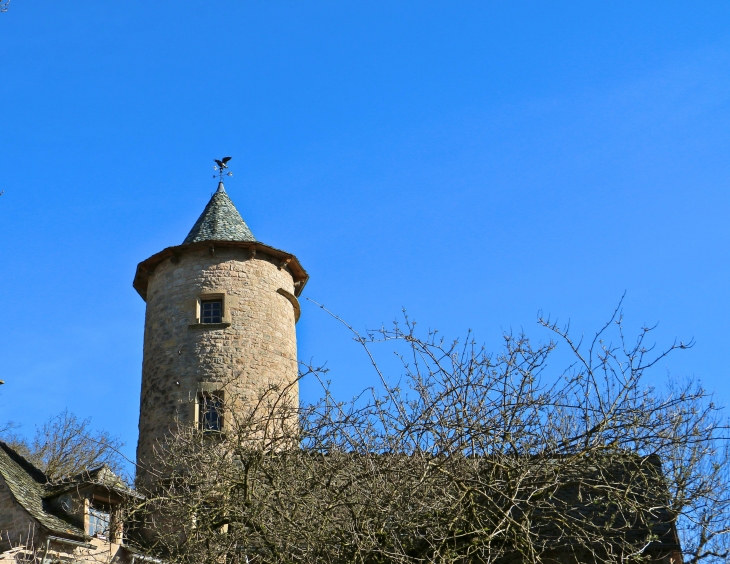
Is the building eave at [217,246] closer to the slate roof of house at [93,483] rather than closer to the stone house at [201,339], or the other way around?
the stone house at [201,339]

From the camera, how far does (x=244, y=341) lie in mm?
19594

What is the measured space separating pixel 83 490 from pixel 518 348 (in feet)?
34.2

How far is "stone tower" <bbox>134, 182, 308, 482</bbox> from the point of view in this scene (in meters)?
19.0

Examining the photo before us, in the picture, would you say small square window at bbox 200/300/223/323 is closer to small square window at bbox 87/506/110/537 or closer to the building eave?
the building eave

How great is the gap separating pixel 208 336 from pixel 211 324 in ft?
0.89

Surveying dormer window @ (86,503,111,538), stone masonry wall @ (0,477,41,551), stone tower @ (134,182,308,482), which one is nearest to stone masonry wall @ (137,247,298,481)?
stone tower @ (134,182,308,482)

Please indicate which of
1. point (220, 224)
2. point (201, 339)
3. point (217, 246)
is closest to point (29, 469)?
point (201, 339)

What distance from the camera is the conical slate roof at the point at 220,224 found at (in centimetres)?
2086

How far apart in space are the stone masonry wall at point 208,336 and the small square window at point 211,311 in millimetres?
219

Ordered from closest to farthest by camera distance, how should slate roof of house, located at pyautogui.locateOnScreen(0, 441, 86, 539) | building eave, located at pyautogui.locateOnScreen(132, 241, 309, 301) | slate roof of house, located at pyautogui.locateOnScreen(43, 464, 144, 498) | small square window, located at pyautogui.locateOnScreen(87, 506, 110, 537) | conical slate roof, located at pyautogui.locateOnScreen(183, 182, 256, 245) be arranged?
slate roof of house, located at pyautogui.locateOnScreen(0, 441, 86, 539) → small square window, located at pyautogui.locateOnScreen(87, 506, 110, 537) → slate roof of house, located at pyautogui.locateOnScreen(43, 464, 144, 498) → building eave, located at pyautogui.locateOnScreen(132, 241, 309, 301) → conical slate roof, located at pyautogui.locateOnScreen(183, 182, 256, 245)

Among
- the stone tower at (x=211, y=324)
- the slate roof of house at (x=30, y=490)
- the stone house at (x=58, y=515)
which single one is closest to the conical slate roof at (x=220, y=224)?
the stone tower at (x=211, y=324)

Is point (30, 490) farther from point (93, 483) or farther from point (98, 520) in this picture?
point (98, 520)

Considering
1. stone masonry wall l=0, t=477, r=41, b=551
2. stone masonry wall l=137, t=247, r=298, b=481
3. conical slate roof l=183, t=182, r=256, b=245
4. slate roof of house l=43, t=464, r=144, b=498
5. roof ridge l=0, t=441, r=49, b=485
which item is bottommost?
stone masonry wall l=0, t=477, r=41, b=551

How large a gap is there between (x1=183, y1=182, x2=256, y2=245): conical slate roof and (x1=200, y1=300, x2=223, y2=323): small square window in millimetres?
1463
